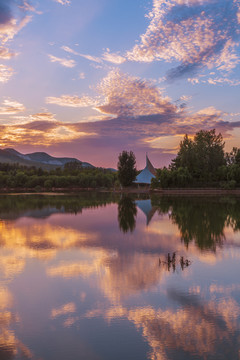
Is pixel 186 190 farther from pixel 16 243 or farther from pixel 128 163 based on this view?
pixel 16 243

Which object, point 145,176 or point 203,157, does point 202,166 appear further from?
point 145,176

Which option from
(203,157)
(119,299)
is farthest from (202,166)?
(119,299)

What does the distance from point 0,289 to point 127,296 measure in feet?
12.4

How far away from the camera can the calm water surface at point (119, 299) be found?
610cm

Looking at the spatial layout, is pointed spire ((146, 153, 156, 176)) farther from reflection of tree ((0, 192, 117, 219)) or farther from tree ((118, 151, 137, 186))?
reflection of tree ((0, 192, 117, 219))

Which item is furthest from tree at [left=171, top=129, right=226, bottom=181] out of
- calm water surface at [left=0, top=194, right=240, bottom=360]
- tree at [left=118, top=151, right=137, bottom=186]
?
calm water surface at [left=0, top=194, right=240, bottom=360]

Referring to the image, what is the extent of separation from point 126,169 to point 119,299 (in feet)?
243

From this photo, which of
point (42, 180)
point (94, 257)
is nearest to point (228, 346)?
point (94, 257)

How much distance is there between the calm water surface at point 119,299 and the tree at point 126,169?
217 feet

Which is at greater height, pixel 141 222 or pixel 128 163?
pixel 128 163

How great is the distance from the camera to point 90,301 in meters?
8.23

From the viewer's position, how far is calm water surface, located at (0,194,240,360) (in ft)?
20.0

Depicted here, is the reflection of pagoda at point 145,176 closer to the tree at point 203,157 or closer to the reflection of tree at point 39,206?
the tree at point 203,157

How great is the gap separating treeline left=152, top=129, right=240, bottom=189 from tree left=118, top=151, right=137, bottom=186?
1286 centimetres
